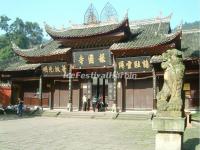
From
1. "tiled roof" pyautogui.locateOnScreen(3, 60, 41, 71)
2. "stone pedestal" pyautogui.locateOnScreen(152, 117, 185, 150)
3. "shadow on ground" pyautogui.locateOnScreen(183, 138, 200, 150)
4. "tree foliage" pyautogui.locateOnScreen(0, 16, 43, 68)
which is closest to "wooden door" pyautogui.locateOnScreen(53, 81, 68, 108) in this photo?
"tiled roof" pyautogui.locateOnScreen(3, 60, 41, 71)

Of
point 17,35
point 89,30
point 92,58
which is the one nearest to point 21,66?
point 89,30

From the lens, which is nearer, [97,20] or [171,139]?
[171,139]

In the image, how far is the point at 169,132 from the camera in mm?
7109

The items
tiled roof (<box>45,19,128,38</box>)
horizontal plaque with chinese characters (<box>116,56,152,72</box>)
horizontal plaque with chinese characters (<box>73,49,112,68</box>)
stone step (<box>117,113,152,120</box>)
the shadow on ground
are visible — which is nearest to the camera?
the shadow on ground

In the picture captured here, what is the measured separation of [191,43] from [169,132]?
55.0 feet

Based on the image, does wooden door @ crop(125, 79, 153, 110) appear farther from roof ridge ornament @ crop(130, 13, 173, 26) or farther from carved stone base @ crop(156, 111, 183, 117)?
carved stone base @ crop(156, 111, 183, 117)

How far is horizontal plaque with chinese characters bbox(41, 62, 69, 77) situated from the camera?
22.8 m

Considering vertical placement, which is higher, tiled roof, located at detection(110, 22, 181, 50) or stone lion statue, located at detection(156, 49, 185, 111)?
tiled roof, located at detection(110, 22, 181, 50)

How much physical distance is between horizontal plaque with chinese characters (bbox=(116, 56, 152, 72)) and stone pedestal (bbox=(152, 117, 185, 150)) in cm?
1305

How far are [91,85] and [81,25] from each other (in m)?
4.92

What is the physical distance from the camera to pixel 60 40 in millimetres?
22375

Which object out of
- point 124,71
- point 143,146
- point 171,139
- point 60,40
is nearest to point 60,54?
point 60,40

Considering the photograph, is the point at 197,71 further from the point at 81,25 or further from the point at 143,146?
the point at 143,146

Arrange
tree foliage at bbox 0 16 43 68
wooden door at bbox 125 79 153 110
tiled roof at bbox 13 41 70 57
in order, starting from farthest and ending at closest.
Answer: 1. tree foliage at bbox 0 16 43 68
2. tiled roof at bbox 13 41 70 57
3. wooden door at bbox 125 79 153 110
